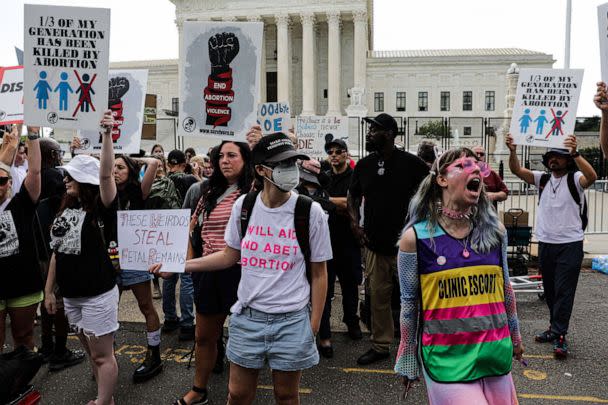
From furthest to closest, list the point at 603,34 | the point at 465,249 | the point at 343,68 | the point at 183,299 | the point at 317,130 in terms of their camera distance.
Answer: the point at 343,68 < the point at 317,130 < the point at 183,299 < the point at 603,34 < the point at 465,249

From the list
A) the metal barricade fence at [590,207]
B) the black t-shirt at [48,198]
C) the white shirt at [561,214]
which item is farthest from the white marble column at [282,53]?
the white shirt at [561,214]

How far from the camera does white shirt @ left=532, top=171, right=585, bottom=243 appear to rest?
5141 millimetres

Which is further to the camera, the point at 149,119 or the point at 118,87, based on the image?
the point at 149,119

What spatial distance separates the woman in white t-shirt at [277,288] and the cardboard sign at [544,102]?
3.68m

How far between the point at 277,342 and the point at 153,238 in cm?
108

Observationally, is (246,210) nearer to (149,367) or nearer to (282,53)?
(149,367)

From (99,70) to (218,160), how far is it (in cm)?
117

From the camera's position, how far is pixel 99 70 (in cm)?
400

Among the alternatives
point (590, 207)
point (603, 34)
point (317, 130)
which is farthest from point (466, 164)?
point (590, 207)

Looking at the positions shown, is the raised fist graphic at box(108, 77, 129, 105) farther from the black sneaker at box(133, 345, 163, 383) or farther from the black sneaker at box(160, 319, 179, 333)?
the black sneaker at box(133, 345, 163, 383)

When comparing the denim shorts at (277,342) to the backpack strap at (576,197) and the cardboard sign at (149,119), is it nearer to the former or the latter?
the backpack strap at (576,197)

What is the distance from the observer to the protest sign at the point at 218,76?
4504 millimetres

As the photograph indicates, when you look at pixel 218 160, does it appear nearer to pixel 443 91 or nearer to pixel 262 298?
pixel 262 298

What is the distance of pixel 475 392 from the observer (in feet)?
7.84
